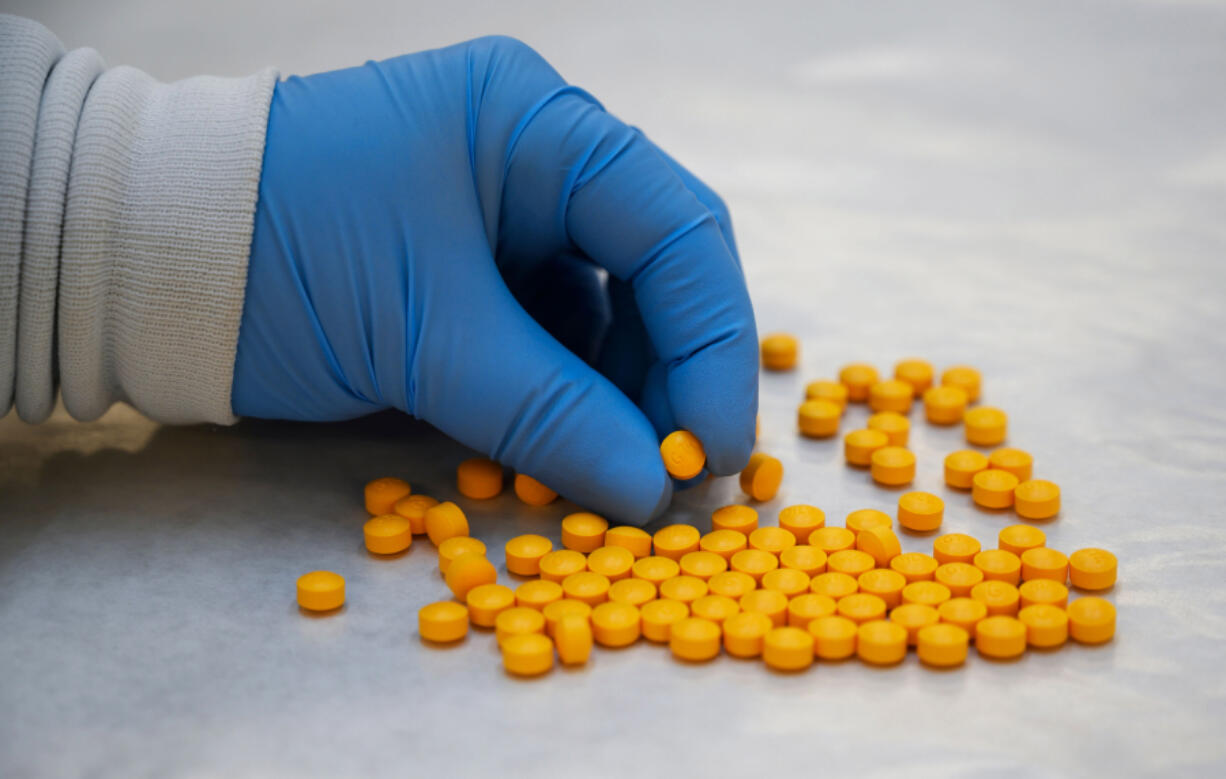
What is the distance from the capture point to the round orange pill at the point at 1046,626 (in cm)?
126

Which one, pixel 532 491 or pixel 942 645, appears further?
pixel 532 491

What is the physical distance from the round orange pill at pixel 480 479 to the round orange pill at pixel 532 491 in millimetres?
33

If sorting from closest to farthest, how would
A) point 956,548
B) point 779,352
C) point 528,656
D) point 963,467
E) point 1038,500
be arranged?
point 528,656, point 956,548, point 1038,500, point 963,467, point 779,352

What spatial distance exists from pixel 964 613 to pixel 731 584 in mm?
262

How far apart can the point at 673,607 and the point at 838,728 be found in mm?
241

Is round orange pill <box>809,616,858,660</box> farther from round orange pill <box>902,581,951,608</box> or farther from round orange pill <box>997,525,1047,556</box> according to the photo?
round orange pill <box>997,525,1047,556</box>

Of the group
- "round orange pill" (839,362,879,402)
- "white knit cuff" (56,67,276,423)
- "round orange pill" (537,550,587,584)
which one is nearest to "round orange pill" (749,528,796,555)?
"round orange pill" (537,550,587,584)

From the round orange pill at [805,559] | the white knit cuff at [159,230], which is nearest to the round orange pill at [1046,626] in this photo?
the round orange pill at [805,559]

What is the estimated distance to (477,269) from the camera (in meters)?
1.46

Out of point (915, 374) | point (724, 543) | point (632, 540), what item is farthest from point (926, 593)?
point (915, 374)

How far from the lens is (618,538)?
145 centimetres

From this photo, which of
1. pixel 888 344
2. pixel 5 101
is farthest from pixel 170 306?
pixel 888 344

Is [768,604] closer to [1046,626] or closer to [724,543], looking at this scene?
[724,543]

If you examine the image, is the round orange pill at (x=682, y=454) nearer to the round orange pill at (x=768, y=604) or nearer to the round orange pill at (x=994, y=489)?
the round orange pill at (x=768, y=604)
